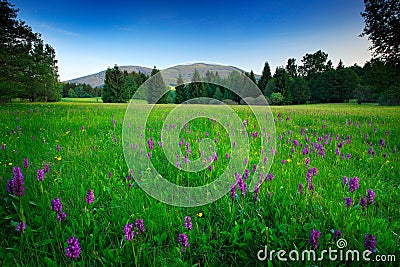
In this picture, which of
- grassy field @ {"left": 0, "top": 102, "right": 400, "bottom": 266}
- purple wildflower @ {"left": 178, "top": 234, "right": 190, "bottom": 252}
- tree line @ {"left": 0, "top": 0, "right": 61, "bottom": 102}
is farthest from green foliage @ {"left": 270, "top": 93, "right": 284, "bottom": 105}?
purple wildflower @ {"left": 178, "top": 234, "right": 190, "bottom": 252}

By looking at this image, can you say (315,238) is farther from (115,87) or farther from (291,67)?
(291,67)

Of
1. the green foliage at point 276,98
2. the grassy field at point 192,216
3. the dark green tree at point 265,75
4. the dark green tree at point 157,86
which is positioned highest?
the dark green tree at point 265,75

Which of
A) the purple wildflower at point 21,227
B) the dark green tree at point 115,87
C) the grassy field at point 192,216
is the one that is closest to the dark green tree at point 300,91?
the dark green tree at point 115,87

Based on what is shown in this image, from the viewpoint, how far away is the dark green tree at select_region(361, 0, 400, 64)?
40.3 ft

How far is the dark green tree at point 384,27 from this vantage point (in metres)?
12.3

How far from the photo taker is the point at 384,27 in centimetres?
1274

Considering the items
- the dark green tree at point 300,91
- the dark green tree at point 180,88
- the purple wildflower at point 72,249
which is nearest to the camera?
the purple wildflower at point 72,249

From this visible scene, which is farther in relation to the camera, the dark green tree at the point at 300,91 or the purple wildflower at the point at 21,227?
the dark green tree at the point at 300,91

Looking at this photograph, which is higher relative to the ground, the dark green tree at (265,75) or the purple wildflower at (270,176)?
the dark green tree at (265,75)

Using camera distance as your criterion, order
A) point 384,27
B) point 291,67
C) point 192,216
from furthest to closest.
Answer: point 291,67 → point 384,27 → point 192,216

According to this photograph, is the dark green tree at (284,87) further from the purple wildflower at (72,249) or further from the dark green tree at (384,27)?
the purple wildflower at (72,249)

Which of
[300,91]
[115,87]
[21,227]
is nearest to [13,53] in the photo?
[21,227]

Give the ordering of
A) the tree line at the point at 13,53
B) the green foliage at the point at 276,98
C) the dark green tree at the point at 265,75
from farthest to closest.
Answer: the dark green tree at the point at 265,75
the green foliage at the point at 276,98
the tree line at the point at 13,53

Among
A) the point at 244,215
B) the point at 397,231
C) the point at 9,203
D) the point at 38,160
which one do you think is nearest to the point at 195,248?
the point at 244,215
